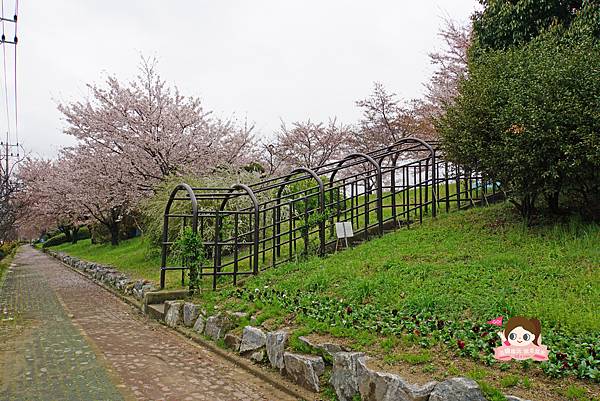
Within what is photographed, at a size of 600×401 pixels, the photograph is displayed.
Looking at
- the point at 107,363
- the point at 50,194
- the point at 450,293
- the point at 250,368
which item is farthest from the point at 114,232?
the point at 450,293

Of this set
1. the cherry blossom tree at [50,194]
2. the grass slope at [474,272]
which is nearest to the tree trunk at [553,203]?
the grass slope at [474,272]

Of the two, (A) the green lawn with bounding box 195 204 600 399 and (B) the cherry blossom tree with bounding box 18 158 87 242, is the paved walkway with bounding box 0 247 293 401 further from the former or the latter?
(B) the cherry blossom tree with bounding box 18 158 87 242

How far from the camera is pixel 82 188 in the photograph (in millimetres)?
17297

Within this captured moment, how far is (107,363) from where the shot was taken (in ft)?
19.1

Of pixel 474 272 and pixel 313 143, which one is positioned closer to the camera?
pixel 474 272

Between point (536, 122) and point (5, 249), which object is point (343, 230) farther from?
point (5, 249)

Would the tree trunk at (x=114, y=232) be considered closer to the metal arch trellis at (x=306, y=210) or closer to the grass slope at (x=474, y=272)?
the metal arch trellis at (x=306, y=210)

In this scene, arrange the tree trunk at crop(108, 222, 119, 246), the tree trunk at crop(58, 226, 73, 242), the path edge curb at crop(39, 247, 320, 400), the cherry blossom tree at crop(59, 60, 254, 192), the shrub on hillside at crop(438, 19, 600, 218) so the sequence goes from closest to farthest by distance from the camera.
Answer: the path edge curb at crop(39, 247, 320, 400)
the shrub on hillside at crop(438, 19, 600, 218)
the cherry blossom tree at crop(59, 60, 254, 192)
the tree trunk at crop(108, 222, 119, 246)
the tree trunk at crop(58, 226, 73, 242)

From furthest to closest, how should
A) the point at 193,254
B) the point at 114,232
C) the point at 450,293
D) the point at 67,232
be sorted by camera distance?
the point at 67,232
the point at 114,232
the point at 193,254
the point at 450,293

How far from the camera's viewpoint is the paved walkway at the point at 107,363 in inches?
189

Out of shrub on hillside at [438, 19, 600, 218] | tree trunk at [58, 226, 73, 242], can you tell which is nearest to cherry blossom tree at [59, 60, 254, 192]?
shrub on hillside at [438, 19, 600, 218]

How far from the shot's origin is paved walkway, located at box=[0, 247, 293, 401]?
15.8 feet

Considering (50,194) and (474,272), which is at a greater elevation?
(50,194)

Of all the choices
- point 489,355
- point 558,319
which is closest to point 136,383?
point 489,355
